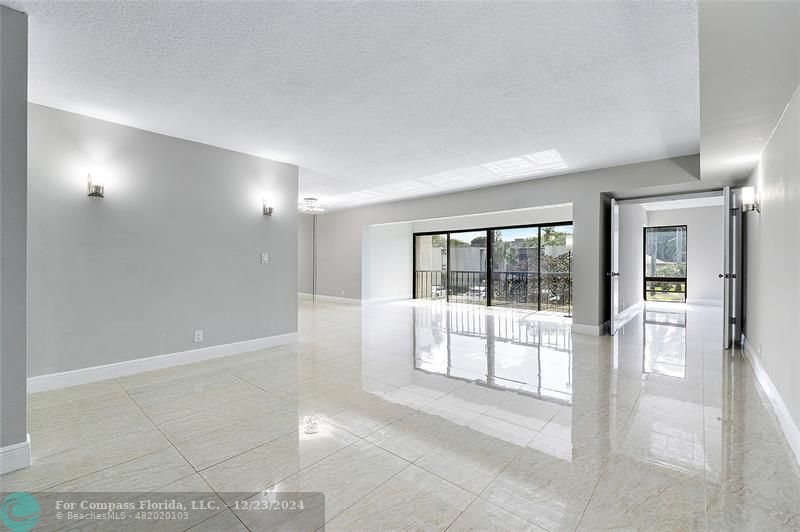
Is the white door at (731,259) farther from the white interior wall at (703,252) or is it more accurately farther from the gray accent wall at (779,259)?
the white interior wall at (703,252)

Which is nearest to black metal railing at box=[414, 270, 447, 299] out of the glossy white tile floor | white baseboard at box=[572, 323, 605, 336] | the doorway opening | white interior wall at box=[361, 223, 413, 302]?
white interior wall at box=[361, 223, 413, 302]

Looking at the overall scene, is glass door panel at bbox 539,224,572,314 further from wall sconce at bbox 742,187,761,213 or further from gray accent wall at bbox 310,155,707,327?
wall sconce at bbox 742,187,761,213

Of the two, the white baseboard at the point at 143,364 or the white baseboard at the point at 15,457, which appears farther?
the white baseboard at the point at 143,364

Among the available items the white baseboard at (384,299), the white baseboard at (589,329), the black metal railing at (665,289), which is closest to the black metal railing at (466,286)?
the white baseboard at (384,299)

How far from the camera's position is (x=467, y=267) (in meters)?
9.74

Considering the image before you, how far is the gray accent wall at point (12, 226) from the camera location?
2057mm

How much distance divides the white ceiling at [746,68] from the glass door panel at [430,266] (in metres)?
7.13

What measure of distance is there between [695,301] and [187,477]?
38.4 ft

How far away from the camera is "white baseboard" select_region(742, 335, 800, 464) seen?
223cm

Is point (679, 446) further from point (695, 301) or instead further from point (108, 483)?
point (695, 301)

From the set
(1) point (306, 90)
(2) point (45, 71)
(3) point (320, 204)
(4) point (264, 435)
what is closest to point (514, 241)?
(3) point (320, 204)

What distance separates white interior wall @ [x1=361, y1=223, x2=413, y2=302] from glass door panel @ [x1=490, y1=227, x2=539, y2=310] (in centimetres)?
254

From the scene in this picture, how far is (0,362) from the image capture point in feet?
6.71

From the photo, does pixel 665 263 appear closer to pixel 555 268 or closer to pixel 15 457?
pixel 555 268
